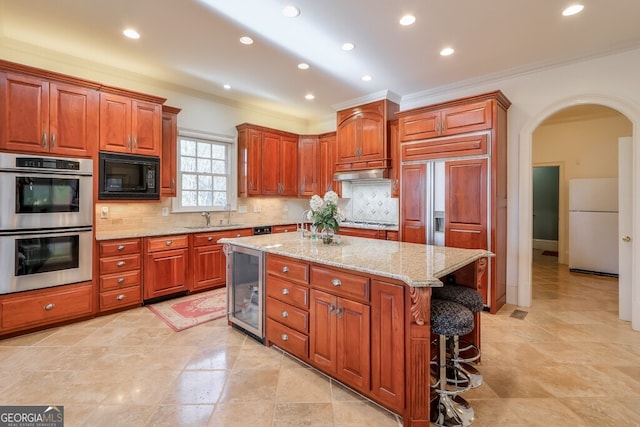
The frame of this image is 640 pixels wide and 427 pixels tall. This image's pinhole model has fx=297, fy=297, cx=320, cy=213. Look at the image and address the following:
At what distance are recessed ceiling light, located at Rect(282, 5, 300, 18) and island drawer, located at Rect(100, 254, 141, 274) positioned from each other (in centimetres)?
319

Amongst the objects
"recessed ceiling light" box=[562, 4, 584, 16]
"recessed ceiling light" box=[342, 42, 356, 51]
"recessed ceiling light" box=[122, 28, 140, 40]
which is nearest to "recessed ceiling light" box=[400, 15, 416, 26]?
"recessed ceiling light" box=[342, 42, 356, 51]

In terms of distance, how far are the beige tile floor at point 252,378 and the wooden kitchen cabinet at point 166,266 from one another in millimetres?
602

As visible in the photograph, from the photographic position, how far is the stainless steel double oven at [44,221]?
9.20 ft

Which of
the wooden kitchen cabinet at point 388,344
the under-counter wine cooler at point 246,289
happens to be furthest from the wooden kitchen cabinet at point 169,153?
the wooden kitchen cabinet at point 388,344

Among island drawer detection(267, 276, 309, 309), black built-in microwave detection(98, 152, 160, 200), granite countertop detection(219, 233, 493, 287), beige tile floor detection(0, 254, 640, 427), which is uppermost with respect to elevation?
black built-in microwave detection(98, 152, 160, 200)

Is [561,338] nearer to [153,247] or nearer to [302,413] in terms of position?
[302,413]

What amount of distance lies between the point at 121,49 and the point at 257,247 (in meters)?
2.82

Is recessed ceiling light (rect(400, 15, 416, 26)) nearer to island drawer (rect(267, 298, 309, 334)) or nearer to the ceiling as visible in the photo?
the ceiling

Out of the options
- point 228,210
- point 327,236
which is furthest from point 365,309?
point 228,210

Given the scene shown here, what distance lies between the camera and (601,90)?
336 cm

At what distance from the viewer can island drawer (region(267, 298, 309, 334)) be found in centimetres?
235

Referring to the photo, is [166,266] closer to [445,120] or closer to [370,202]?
[370,202]

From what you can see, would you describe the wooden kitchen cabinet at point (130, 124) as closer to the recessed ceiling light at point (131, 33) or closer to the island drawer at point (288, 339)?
the recessed ceiling light at point (131, 33)

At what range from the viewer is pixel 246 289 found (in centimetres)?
306
